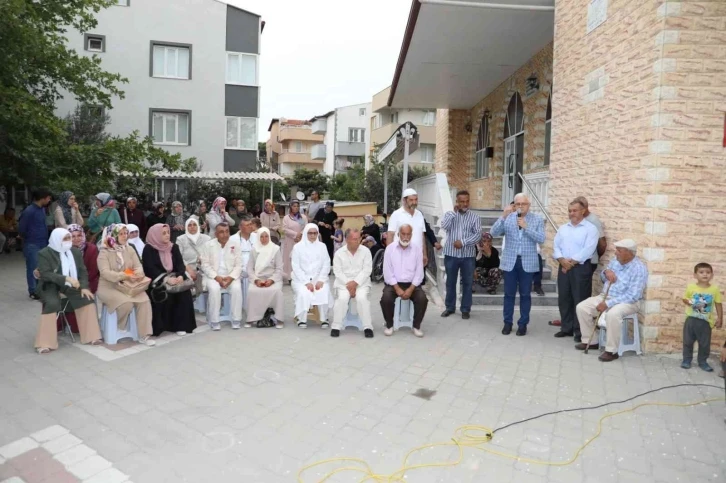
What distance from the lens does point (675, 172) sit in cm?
610

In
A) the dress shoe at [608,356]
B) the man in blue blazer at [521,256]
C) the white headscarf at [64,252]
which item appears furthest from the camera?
the man in blue blazer at [521,256]

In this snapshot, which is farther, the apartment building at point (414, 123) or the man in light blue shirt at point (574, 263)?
the apartment building at point (414, 123)

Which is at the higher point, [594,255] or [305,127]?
[305,127]

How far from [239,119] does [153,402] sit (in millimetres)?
Result: 19730

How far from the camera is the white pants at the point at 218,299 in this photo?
23.9 feet

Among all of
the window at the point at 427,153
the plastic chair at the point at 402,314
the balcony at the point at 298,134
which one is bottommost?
the plastic chair at the point at 402,314

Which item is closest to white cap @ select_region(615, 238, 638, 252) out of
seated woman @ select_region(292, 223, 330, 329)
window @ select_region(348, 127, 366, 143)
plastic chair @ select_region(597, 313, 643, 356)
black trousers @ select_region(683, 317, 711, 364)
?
plastic chair @ select_region(597, 313, 643, 356)

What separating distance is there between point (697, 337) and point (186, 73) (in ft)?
69.6

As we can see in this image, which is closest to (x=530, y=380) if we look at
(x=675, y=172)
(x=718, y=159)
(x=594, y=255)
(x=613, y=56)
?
(x=594, y=255)

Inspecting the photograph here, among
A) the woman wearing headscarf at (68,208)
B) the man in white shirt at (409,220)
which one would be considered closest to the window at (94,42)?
the woman wearing headscarf at (68,208)

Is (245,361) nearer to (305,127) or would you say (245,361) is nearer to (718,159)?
(718,159)

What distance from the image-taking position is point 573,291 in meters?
6.83

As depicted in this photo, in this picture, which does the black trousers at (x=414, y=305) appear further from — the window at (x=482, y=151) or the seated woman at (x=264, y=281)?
the window at (x=482, y=151)

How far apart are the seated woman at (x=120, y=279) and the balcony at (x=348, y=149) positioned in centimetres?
4126
